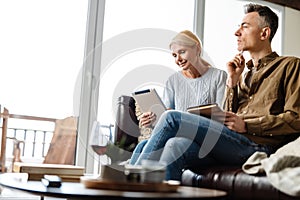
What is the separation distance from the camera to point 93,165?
340 centimetres

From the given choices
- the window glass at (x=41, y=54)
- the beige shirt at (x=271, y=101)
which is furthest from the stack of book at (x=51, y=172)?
the window glass at (x=41, y=54)

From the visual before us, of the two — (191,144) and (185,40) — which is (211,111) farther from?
(185,40)

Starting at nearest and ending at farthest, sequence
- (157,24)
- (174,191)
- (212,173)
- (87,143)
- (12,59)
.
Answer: (174,191) < (212,173) < (12,59) < (87,143) < (157,24)

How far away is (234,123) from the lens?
1938mm

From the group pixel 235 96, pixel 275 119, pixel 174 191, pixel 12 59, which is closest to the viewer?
pixel 174 191

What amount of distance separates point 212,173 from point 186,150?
0.54 feet

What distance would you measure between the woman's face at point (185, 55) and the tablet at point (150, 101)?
0.45 metres

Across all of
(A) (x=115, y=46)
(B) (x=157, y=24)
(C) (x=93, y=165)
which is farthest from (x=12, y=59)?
(B) (x=157, y=24)

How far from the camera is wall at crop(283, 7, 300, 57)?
4621 mm

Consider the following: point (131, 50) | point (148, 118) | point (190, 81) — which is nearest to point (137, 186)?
point (148, 118)

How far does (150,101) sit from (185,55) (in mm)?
493

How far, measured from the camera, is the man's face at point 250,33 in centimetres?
228

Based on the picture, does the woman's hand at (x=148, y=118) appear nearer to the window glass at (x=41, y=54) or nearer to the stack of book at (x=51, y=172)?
the stack of book at (x=51, y=172)

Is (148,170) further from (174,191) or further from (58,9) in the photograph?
(58,9)
